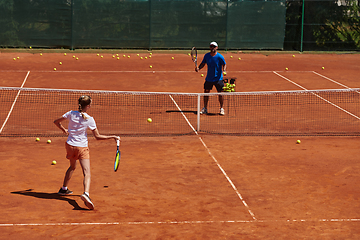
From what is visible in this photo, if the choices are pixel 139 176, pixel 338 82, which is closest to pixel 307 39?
pixel 338 82

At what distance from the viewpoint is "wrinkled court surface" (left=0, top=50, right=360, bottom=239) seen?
23.6ft

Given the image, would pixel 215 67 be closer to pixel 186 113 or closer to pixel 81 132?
pixel 186 113

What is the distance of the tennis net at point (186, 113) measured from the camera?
13117 millimetres

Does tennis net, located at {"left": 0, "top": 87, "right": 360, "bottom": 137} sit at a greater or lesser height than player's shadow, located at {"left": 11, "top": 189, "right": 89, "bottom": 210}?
greater

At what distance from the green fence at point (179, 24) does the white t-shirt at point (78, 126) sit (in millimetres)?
19374

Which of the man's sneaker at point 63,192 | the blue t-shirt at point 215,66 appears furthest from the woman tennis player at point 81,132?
the blue t-shirt at point 215,66

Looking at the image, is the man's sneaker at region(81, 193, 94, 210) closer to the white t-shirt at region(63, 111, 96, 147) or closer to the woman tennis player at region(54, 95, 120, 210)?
the woman tennis player at region(54, 95, 120, 210)

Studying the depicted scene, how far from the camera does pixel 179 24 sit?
A: 88.9ft

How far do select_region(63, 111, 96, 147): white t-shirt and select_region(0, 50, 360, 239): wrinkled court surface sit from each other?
988 mm

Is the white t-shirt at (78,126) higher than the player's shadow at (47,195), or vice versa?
the white t-shirt at (78,126)

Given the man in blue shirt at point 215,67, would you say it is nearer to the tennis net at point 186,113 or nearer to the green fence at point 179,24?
the tennis net at point 186,113

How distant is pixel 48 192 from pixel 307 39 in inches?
903

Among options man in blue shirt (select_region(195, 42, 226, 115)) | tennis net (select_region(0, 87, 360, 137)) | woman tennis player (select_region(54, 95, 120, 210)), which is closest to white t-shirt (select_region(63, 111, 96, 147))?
woman tennis player (select_region(54, 95, 120, 210))

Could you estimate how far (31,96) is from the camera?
53.8 ft
